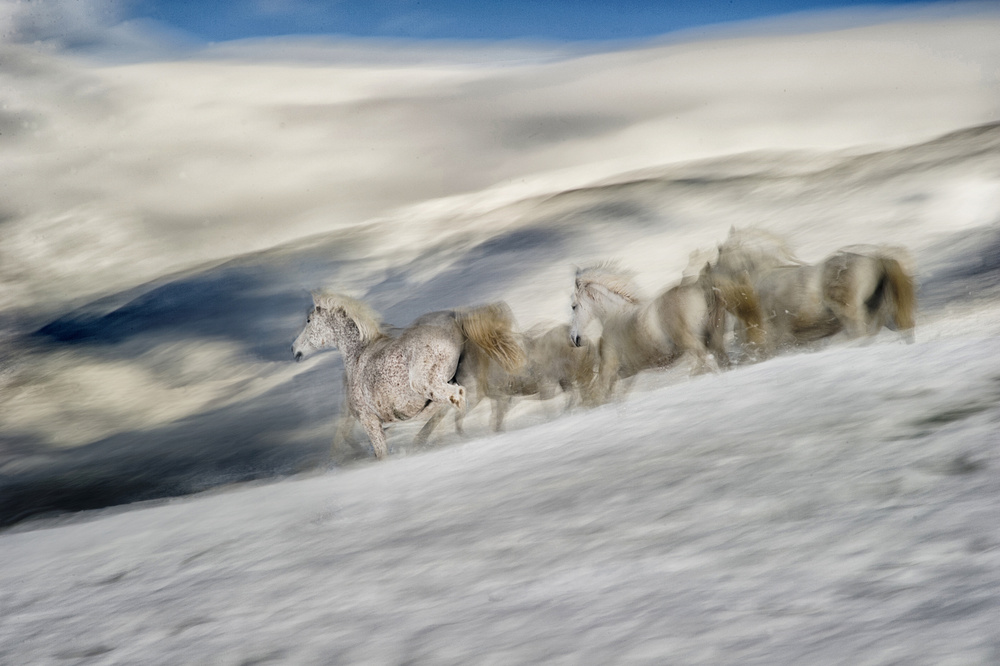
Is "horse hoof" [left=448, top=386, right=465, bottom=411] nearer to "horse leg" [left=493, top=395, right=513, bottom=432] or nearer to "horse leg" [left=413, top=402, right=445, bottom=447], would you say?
"horse leg" [left=413, top=402, right=445, bottom=447]

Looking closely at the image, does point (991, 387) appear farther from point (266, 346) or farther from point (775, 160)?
point (266, 346)

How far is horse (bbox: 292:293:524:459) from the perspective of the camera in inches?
218

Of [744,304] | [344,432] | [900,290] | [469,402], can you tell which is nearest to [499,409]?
[469,402]

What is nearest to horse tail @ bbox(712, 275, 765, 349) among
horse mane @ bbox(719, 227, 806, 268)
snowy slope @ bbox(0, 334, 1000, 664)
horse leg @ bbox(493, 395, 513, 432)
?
horse mane @ bbox(719, 227, 806, 268)

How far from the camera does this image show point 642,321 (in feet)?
20.5

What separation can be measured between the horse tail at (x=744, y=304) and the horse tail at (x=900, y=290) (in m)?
0.84

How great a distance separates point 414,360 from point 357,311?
0.70 m

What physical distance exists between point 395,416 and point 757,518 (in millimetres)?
3640

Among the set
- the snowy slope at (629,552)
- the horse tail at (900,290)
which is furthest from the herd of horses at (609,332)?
the snowy slope at (629,552)

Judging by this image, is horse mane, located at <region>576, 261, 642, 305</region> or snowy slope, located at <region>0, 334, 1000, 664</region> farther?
horse mane, located at <region>576, 261, 642, 305</region>

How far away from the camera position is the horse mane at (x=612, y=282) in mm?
6488

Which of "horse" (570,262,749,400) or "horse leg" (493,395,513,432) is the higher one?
"horse" (570,262,749,400)

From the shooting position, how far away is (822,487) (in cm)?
248

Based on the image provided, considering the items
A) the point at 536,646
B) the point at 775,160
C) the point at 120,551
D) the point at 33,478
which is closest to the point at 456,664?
the point at 536,646
